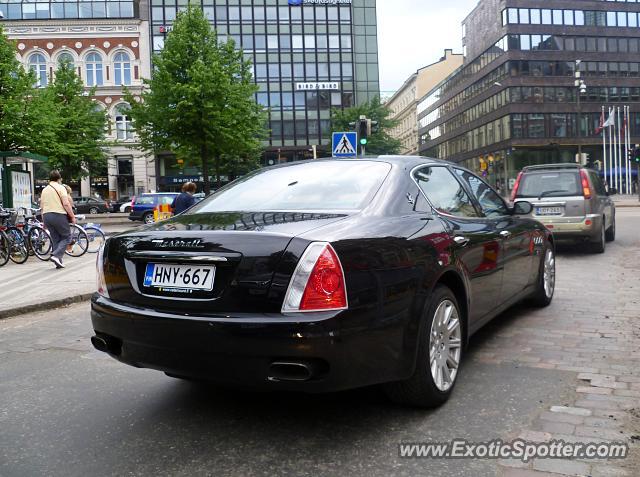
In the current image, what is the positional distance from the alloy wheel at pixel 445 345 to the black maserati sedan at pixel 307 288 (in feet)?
0.04

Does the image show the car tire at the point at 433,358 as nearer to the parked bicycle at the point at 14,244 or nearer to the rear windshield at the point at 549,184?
the rear windshield at the point at 549,184

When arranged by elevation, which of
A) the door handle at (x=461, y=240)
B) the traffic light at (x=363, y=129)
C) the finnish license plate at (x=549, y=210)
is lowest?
the door handle at (x=461, y=240)

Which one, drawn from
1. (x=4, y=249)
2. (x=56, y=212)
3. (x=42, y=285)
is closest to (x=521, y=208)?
(x=42, y=285)

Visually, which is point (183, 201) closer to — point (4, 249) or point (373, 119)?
point (4, 249)

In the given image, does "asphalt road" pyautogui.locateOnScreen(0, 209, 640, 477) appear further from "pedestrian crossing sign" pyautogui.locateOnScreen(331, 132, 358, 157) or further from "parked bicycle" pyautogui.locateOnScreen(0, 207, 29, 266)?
"pedestrian crossing sign" pyautogui.locateOnScreen(331, 132, 358, 157)

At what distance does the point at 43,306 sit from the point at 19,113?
16.0m

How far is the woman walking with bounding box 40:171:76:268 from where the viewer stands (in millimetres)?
10891

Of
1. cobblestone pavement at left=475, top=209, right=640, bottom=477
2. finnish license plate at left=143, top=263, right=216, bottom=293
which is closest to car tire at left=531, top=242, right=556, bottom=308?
cobblestone pavement at left=475, top=209, right=640, bottom=477

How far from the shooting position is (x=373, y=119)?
5291cm

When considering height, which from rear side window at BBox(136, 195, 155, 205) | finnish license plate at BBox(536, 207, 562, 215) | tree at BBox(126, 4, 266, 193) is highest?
tree at BBox(126, 4, 266, 193)

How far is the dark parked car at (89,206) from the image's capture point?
39.8 metres

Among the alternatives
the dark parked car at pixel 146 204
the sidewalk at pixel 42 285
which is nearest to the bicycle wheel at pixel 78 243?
the sidewalk at pixel 42 285

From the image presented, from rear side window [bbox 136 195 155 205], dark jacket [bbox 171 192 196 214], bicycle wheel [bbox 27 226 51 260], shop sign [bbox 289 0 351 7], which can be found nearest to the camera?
bicycle wheel [bbox 27 226 51 260]

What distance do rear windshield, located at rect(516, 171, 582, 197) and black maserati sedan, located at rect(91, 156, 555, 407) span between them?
743 cm
